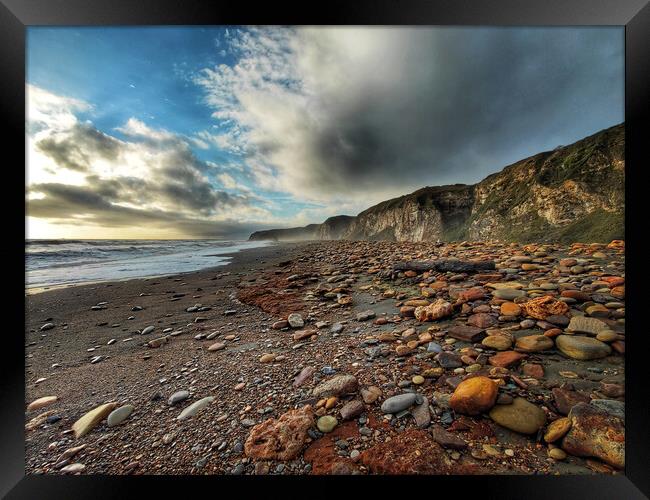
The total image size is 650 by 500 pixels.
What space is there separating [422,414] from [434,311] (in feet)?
3.02

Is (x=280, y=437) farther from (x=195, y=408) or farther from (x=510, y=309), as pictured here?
(x=510, y=309)

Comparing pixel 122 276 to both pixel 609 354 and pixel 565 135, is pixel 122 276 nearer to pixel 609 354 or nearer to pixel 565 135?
pixel 609 354

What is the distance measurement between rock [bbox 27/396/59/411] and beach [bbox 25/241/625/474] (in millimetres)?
14

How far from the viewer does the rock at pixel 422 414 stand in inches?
47.3

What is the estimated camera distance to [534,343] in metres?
1.50

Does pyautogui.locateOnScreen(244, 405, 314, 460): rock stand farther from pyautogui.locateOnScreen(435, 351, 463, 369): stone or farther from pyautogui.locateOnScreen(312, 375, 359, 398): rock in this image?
pyautogui.locateOnScreen(435, 351, 463, 369): stone

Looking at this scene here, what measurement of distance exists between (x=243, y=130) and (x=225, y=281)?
8.46ft

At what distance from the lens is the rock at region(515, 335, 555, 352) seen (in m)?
1.47

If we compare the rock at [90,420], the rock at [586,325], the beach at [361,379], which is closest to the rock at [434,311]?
Result: the beach at [361,379]

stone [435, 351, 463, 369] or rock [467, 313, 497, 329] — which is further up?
rock [467, 313, 497, 329]

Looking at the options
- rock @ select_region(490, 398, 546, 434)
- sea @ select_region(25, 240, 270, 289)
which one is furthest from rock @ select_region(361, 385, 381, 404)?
sea @ select_region(25, 240, 270, 289)

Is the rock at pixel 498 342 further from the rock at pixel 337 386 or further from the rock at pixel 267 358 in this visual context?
the rock at pixel 267 358

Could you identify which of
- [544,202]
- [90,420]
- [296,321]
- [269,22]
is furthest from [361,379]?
[544,202]

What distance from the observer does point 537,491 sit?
4.09 ft
